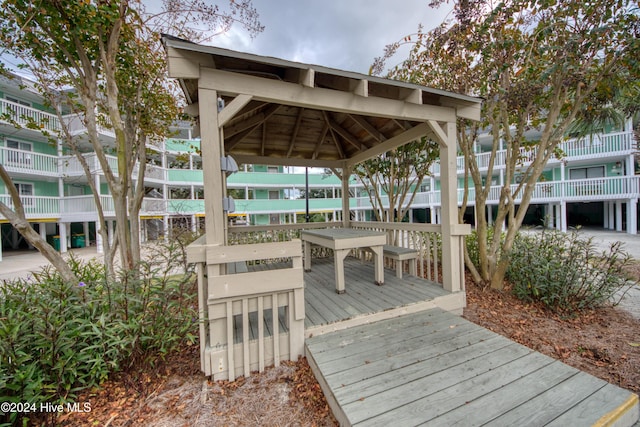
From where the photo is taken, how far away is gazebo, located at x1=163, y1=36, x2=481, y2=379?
2217 millimetres

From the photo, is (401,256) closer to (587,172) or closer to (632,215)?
(632,215)

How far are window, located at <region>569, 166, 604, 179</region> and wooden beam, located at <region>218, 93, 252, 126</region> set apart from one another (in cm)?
1931

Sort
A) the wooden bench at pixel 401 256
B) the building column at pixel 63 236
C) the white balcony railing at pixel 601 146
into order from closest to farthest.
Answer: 1. the wooden bench at pixel 401 256
2. the white balcony railing at pixel 601 146
3. the building column at pixel 63 236

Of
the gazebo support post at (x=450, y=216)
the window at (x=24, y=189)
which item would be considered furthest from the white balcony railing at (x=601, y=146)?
the window at (x=24, y=189)

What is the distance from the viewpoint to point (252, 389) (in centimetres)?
211

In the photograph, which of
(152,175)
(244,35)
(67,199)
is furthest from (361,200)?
(67,199)

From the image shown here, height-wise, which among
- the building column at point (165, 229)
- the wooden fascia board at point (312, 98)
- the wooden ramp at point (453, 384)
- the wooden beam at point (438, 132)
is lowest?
the wooden ramp at point (453, 384)

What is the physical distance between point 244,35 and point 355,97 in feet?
10.2

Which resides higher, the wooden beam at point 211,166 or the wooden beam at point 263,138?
the wooden beam at point 263,138

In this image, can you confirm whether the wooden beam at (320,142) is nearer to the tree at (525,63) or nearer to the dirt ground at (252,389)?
the tree at (525,63)

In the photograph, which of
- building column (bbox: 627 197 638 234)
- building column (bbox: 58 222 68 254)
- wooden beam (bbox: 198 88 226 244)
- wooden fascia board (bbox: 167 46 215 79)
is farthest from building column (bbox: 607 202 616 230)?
building column (bbox: 58 222 68 254)

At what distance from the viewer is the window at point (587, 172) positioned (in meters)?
13.6

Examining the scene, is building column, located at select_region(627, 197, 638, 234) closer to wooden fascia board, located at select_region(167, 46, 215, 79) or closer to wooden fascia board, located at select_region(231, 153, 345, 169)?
wooden fascia board, located at select_region(231, 153, 345, 169)

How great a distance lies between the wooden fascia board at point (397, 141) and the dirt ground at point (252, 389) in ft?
9.18
